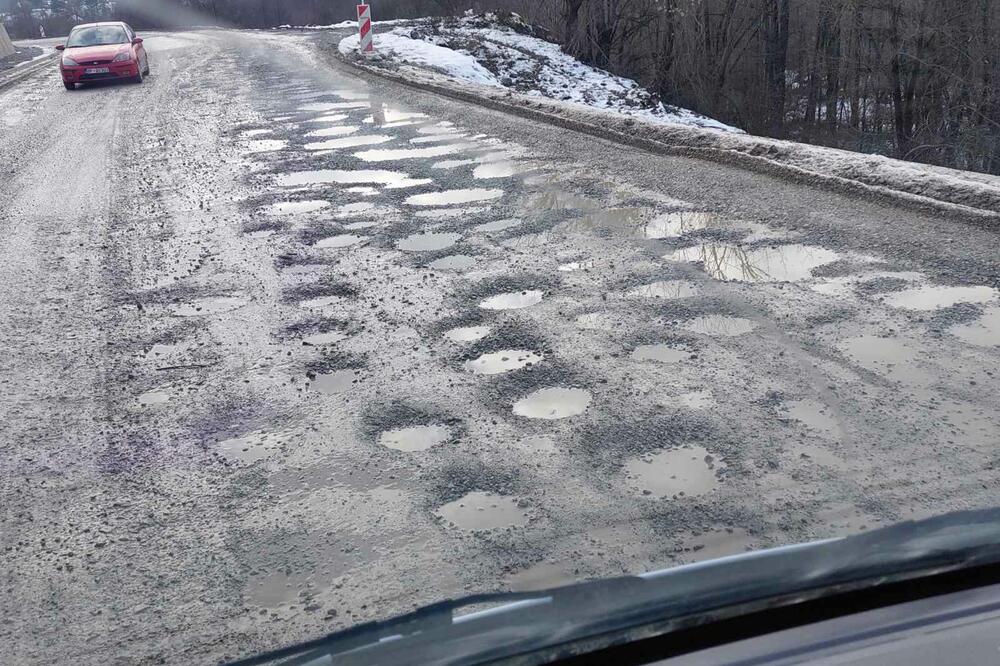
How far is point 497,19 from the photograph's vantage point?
29359mm

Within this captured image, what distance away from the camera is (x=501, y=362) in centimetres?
436

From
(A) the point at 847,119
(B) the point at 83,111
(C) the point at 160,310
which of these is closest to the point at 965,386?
(C) the point at 160,310

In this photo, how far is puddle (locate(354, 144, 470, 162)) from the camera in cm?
931

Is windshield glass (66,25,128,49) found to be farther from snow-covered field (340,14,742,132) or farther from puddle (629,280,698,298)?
puddle (629,280,698,298)

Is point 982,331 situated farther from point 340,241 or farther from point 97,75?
point 97,75

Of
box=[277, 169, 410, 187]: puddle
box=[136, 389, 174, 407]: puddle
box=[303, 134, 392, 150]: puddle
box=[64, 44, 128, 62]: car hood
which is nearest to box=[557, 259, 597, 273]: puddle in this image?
box=[136, 389, 174, 407]: puddle

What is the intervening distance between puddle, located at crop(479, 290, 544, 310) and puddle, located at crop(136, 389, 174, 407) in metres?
1.79

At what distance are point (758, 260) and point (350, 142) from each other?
6178 millimetres

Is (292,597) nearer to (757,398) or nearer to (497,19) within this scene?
(757,398)

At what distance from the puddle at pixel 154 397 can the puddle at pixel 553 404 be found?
1.71m

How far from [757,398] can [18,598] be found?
295 cm

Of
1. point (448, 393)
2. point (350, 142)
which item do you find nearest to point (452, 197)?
point (350, 142)

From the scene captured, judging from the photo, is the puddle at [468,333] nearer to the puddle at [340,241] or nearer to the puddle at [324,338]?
the puddle at [324,338]

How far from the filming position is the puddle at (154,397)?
13.6ft
